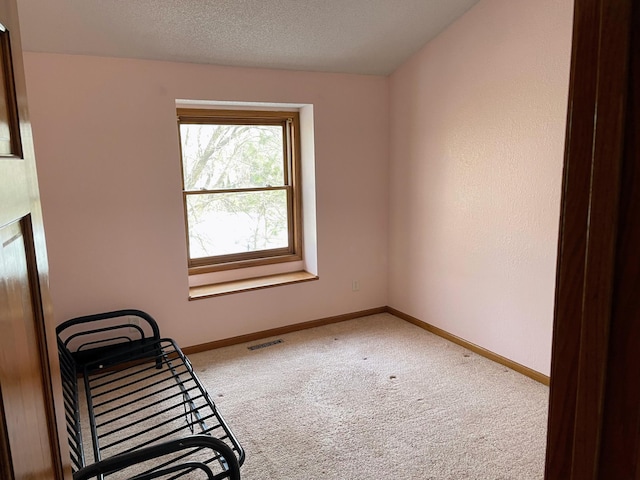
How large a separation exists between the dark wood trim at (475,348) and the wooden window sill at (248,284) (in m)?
0.91

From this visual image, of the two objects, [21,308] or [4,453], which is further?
[21,308]

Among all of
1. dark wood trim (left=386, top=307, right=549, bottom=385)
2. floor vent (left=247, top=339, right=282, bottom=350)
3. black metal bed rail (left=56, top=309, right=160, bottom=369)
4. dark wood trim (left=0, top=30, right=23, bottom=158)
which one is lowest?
floor vent (left=247, top=339, right=282, bottom=350)

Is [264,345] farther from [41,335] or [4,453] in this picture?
[4,453]

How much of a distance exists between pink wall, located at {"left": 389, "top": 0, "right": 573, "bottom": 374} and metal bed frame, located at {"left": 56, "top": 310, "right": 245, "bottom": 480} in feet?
6.57

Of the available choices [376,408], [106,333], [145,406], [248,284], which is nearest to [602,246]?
[376,408]

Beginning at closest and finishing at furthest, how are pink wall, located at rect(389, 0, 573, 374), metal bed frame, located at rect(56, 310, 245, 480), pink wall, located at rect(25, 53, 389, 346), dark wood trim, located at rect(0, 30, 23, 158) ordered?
dark wood trim, located at rect(0, 30, 23, 158) → metal bed frame, located at rect(56, 310, 245, 480) → pink wall, located at rect(389, 0, 573, 374) → pink wall, located at rect(25, 53, 389, 346)

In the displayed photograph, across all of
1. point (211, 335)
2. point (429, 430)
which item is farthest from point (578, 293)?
point (211, 335)

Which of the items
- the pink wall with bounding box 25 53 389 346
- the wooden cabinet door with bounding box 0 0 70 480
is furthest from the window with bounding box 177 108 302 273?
the wooden cabinet door with bounding box 0 0 70 480

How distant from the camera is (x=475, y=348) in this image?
338cm

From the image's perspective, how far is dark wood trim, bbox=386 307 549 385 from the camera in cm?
294

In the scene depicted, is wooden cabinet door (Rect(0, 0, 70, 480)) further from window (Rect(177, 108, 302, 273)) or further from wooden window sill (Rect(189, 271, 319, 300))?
window (Rect(177, 108, 302, 273))

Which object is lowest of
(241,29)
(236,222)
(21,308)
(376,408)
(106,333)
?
(376,408)

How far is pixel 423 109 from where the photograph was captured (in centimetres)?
361

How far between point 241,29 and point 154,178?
117 centimetres
